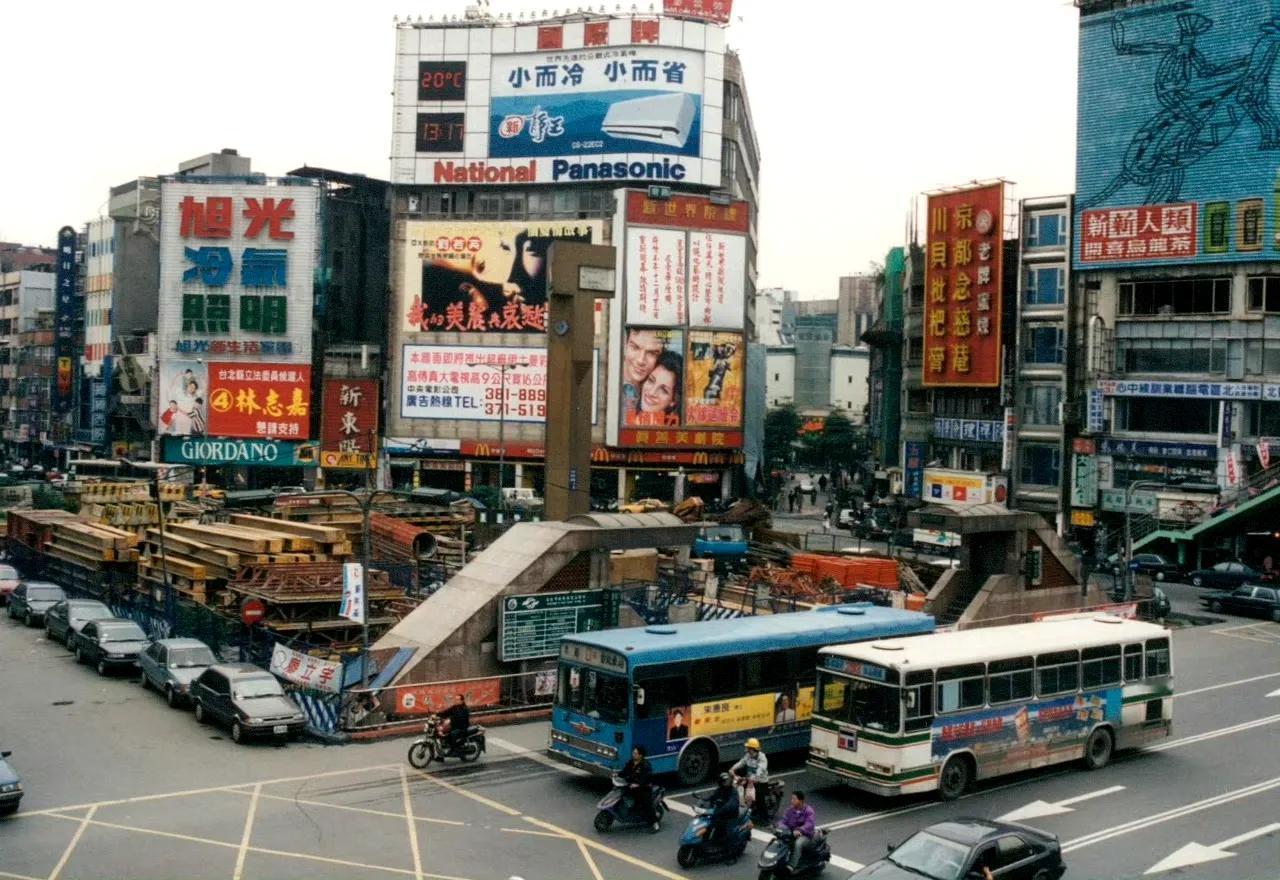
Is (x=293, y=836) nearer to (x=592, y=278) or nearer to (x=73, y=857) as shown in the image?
(x=73, y=857)

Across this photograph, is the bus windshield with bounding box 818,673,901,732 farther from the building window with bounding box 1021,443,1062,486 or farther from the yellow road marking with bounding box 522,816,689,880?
the building window with bounding box 1021,443,1062,486

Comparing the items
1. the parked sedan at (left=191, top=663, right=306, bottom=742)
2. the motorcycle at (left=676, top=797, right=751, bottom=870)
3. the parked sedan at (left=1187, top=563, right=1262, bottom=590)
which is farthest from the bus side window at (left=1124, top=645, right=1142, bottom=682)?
the parked sedan at (left=1187, top=563, right=1262, bottom=590)

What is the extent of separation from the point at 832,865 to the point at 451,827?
5.64 meters

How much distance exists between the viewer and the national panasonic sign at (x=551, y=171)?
74.2 m

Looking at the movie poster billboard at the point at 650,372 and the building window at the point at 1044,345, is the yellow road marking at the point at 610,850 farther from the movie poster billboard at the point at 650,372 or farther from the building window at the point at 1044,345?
the movie poster billboard at the point at 650,372

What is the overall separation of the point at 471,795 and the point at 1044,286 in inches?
1997

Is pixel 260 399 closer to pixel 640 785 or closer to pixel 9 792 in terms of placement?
pixel 9 792

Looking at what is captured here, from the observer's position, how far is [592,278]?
41.0 metres

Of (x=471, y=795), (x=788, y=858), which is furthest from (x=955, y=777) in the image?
(x=471, y=795)

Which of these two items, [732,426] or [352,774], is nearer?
[352,774]

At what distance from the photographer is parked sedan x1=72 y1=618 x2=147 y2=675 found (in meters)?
31.2

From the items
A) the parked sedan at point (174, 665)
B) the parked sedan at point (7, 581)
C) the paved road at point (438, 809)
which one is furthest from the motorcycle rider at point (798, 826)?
the parked sedan at point (7, 581)

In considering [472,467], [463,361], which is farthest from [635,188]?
[472,467]

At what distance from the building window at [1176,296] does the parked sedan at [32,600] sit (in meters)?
47.2
